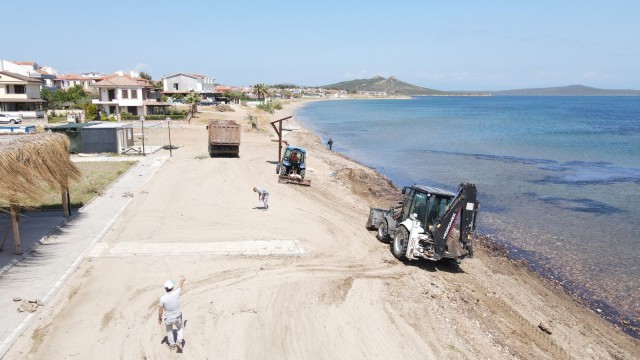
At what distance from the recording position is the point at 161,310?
8.24 metres

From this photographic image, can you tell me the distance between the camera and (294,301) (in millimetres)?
10711

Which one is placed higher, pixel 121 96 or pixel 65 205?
pixel 121 96

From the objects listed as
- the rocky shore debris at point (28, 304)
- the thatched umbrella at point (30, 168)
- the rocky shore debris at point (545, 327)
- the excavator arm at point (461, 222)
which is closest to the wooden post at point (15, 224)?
the thatched umbrella at point (30, 168)

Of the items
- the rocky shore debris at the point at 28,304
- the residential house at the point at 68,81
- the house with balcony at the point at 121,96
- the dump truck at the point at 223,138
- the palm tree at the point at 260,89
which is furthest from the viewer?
the palm tree at the point at 260,89

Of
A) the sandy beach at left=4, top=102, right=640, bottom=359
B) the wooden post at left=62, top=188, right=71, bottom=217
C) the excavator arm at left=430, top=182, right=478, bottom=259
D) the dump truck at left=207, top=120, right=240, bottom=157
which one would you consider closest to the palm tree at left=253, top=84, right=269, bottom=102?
the dump truck at left=207, top=120, right=240, bottom=157

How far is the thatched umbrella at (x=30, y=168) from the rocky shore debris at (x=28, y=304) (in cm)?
240

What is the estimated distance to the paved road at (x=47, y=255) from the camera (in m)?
9.50

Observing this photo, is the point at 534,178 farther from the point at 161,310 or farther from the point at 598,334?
the point at 161,310

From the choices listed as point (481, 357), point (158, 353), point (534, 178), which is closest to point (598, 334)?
point (481, 357)

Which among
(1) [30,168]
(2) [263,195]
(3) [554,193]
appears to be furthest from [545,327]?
(3) [554,193]

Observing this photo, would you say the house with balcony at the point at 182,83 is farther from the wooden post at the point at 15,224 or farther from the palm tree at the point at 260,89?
the wooden post at the point at 15,224

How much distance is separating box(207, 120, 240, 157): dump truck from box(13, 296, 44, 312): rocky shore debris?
1991cm

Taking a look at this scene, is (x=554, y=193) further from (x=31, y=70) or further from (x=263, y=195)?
(x=31, y=70)

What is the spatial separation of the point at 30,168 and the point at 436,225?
438 inches
